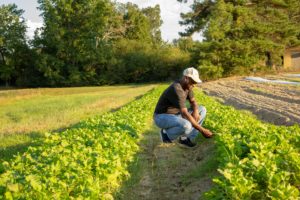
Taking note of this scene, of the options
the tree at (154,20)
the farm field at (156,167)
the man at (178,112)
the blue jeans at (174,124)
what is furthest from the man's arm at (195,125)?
the tree at (154,20)

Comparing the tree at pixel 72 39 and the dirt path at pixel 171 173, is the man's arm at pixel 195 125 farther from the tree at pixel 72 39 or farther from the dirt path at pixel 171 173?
the tree at pixel 72 39

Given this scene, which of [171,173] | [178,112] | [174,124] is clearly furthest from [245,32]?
[171,173]

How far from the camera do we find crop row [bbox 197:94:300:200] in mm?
4605

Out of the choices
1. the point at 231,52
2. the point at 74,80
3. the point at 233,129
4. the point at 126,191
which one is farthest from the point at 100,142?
the point at 74,80

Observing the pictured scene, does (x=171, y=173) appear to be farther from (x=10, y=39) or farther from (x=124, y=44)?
(x=10, y=39)

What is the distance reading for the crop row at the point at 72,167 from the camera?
4.68 m

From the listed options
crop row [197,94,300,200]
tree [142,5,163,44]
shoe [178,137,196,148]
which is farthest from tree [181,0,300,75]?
tree [142,5,163,44]

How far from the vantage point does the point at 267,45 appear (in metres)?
39.5

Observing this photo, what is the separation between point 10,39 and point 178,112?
58.2m

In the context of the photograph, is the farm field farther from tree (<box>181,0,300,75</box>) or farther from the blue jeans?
tree (<box>181,0,300,75</box>)

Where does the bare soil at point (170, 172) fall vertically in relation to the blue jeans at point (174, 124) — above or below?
below

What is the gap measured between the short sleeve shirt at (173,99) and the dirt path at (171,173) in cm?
94

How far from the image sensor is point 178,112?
9.24 m

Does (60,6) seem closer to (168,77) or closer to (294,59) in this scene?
(168,77)
